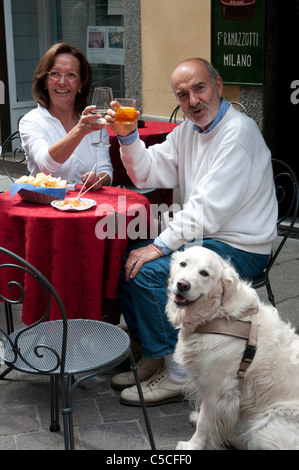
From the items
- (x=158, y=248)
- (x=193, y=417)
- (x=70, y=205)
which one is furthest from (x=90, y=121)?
(x=193, y=417)

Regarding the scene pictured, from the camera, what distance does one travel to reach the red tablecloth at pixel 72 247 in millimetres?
3301

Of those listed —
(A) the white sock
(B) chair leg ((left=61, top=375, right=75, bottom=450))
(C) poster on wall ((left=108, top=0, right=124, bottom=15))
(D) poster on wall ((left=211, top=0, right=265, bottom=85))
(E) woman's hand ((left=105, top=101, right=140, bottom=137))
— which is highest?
(C) poster on wall ((left=108, top=0, right=124, bottom=15))

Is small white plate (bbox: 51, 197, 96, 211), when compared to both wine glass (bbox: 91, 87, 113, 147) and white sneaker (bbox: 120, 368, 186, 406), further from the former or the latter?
white sneaker (bbox: 120, 368, 186, 406)

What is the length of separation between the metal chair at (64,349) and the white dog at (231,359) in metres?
0.27

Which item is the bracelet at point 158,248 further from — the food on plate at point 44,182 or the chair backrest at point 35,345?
the chair backrest at point 35,345

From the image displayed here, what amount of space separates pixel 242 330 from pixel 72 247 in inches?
37.2

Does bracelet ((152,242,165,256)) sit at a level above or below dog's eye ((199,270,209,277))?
below

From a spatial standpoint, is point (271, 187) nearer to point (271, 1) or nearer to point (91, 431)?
point (91, 431)

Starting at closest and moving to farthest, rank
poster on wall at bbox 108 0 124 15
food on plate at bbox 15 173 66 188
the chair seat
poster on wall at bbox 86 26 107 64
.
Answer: the chair seat
food on plate at bbox 15 173 66 188
poster on wall at bbox 108 0 124 15
poster on wall at bbox 86 26 107 64

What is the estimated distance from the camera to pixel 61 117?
4348 millimetres

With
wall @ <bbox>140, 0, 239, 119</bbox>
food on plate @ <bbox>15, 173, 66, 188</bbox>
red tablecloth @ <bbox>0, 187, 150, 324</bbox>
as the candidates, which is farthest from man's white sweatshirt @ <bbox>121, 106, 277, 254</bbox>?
wall @ <bbox>140, 0, 239, 119</bbox>

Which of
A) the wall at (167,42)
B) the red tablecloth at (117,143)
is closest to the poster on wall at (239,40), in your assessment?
the wall at (167,42)

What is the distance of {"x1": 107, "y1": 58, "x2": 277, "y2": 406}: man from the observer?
3.39 meters
